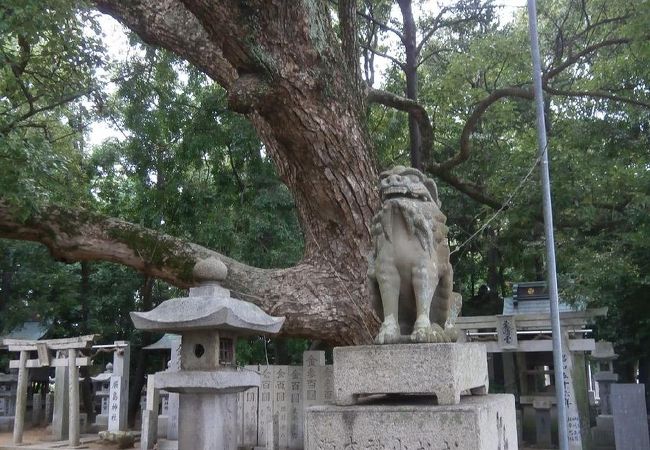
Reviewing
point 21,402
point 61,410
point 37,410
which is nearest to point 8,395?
point 37,410

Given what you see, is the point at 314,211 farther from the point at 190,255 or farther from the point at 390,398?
the point at 390,398

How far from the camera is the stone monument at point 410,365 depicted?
3.18 meters

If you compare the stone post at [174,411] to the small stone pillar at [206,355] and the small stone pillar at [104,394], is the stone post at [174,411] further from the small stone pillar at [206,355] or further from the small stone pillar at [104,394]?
the small stone pillar at [206,355]

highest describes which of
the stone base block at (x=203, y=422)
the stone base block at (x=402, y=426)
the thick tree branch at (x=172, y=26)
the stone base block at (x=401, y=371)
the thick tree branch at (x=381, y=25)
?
the thick tree branch at (x=381, y=25)

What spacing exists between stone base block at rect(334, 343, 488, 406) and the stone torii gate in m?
11.2

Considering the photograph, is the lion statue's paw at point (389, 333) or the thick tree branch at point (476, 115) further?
the thick tree branch at point (476, 115)

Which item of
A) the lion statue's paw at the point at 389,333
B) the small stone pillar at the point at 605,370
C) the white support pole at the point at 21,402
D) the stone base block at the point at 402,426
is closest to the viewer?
the stone base block at the point at 402,426

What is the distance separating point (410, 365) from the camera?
3309 mm

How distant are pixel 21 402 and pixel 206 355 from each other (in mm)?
9634

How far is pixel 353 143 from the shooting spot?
7590mm

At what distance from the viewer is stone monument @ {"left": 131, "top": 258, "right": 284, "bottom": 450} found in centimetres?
628

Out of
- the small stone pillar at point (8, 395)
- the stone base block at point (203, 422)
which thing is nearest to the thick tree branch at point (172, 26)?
the stone base block at point (203, 422)

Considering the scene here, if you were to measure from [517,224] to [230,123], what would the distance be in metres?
5.46

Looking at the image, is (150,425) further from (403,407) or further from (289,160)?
(403,407)
